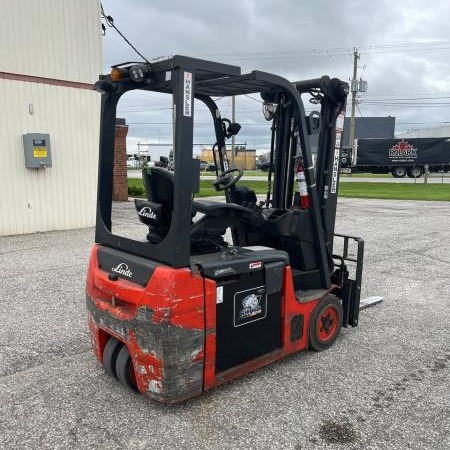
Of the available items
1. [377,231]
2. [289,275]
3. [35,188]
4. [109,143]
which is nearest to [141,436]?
[289,275]

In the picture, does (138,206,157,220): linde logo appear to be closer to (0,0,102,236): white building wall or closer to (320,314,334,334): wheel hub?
(320,314,334,334): wheel hub

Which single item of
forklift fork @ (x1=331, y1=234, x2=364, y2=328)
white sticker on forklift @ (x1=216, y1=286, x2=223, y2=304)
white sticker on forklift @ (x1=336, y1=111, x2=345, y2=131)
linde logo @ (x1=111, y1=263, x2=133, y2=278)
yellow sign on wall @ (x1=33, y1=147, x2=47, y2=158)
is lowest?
forklift fork @ (x1=331, y1=234, x2=364, y2=328)

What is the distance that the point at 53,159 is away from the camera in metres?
10.6

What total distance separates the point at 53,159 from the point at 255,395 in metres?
8.77

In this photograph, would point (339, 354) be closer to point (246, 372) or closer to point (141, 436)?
point (246, 372)

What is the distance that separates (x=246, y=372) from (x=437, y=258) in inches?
238

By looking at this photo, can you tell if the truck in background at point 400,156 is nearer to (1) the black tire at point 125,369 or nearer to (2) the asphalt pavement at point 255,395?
(2) the asphalt pavement at point 255,395

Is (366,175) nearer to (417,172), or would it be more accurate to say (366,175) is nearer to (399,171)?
(399,171)

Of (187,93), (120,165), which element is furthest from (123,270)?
(120,165)

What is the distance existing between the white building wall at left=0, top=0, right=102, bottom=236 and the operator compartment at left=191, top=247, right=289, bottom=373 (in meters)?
8.00

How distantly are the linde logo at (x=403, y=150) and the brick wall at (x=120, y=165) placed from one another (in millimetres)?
24644

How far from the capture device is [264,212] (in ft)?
14.0

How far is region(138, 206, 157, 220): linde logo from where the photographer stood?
3.33m

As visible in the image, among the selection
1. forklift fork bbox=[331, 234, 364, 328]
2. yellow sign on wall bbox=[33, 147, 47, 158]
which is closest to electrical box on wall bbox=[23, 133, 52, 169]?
yellow sign on wall bbox=[33, 147, 47, 158]
